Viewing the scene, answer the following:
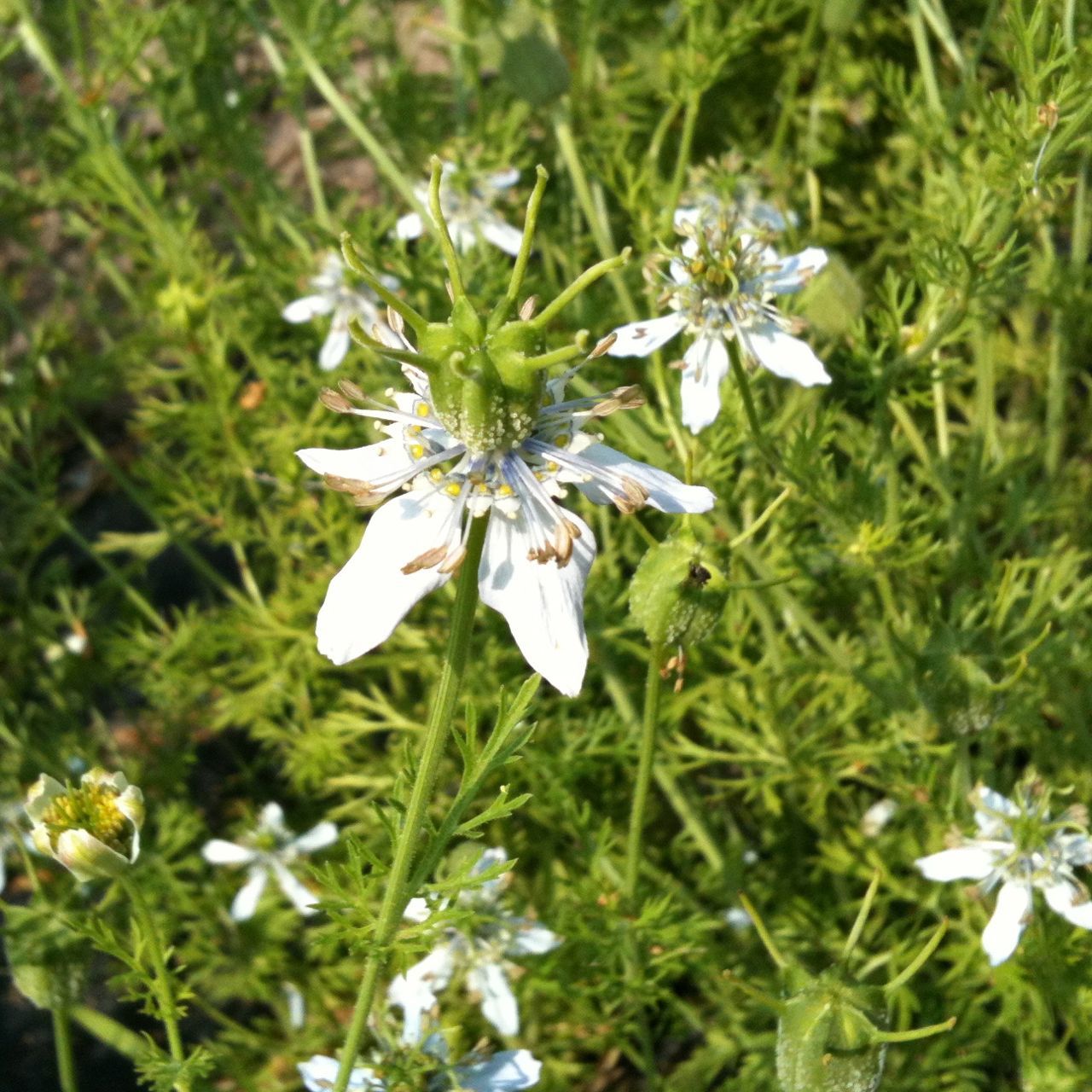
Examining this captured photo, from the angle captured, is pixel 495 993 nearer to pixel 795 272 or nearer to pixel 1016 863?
pixel 1016 863

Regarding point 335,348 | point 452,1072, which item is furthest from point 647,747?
point 335,348

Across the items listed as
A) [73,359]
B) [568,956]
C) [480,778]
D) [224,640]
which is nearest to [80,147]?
[73,359]

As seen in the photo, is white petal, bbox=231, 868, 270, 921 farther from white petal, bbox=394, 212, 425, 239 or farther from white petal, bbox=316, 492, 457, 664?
white petal, bbox=316, 492, 457, 664

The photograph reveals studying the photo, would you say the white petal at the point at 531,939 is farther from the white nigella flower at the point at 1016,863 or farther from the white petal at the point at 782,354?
the white petal at the point at 782,354

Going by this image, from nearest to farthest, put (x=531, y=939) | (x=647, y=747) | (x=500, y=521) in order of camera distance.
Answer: (x=500, y=521), (x=647, y=747), (x=531, y=939)

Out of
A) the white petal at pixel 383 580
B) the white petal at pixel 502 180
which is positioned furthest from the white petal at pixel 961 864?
the white petal at pixel 502 180

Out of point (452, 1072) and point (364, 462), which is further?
point (452, 1072)
